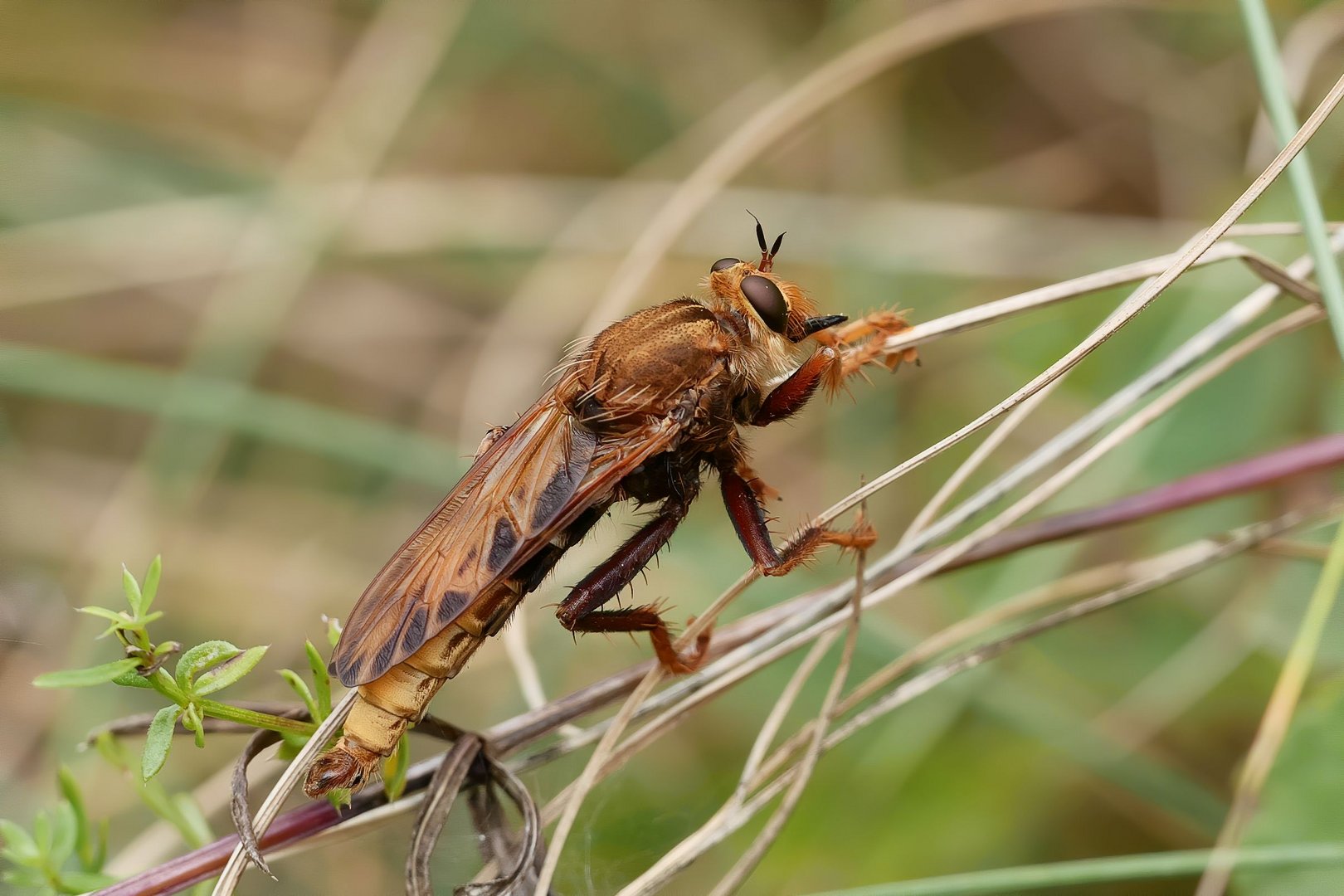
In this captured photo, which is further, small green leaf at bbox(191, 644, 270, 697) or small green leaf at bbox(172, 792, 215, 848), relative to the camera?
small green leaf at bbox(172, 792, 215, 848)

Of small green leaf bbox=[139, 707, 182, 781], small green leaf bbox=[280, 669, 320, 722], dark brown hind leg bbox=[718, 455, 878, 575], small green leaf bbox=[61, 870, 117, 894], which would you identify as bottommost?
small green leaf bbox=[61, 870, 117, 894]

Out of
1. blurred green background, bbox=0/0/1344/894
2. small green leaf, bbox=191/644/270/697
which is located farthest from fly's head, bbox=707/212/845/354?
small green leaf, bbox=191/644/270/697

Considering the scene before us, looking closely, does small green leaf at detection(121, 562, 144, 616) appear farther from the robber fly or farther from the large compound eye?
the large compound eye

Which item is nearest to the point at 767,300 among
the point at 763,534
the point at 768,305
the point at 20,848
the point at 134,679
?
the point at 768,305

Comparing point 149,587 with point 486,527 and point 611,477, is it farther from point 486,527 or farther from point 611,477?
point 611,477

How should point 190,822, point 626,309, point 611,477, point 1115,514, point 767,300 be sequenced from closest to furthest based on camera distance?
point 190,822 → point 1115,514 → point 611,477 → point 767,300 → point 626,309

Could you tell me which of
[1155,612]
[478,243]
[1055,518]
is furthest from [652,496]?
[478,243]

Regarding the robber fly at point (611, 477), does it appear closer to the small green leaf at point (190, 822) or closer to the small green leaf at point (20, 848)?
the small green leaf at point (190, 822)

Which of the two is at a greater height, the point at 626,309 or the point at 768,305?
the point at 626,309
